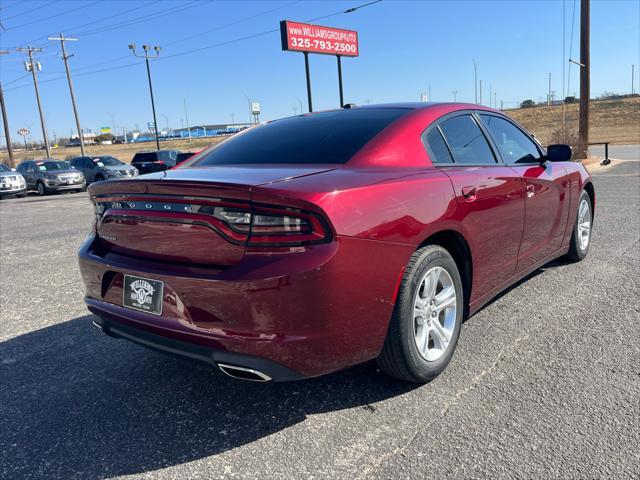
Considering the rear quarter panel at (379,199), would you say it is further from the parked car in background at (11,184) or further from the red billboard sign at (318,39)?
the red billboard sign at (318,39)

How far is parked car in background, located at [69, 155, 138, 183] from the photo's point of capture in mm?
24016

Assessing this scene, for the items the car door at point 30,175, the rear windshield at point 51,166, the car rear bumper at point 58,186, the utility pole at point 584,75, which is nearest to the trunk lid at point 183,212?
the utility pole at point 584,75

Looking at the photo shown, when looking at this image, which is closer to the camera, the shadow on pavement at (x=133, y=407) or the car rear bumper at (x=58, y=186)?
the shadow on pavement at (x=133, y=407)

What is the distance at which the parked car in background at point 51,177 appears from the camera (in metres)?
22.2

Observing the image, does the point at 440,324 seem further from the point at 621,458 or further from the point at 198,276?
the point at 198,276

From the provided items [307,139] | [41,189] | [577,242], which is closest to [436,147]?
[307,139]

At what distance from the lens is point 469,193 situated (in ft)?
10.4

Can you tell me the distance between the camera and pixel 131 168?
24.6 meters

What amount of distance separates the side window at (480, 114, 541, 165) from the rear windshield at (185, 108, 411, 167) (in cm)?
93

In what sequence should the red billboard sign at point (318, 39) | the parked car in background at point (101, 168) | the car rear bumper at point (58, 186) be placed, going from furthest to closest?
the red billboard sign at point (318, 39) < the parked car in background at point (101, 168) < the car rear bumper at point (58, 186)

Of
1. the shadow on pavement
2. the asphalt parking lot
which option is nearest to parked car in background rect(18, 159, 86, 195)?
the asphalt parking lot

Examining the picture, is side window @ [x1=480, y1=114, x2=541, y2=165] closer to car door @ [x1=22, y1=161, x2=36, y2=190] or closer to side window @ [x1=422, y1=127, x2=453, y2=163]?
side window @ [x1=422, y1=127, x2=453, y2=163]

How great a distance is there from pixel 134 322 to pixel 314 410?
1.04 metres

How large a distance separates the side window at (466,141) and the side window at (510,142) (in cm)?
21
